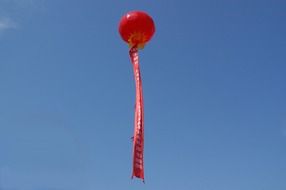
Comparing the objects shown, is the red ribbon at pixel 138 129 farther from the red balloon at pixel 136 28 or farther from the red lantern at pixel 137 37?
the red balloon at pixel 136 28

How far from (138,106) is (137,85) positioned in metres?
0.86

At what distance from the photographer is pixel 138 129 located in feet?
53.2

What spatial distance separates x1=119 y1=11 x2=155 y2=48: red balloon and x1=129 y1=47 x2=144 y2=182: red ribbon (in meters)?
0.61

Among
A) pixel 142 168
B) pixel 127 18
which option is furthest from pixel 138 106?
pixel 127 18

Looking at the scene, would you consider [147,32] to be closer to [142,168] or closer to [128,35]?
[128,35]

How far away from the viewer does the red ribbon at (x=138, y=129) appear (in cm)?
1564

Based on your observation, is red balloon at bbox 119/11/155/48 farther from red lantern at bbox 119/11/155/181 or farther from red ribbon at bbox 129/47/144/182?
red ribbon at bbox 129/47/144/182

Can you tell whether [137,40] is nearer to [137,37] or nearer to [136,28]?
[137,37]

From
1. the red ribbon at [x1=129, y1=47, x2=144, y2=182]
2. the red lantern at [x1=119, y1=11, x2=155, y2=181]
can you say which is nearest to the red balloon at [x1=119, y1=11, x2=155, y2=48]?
the red lantern at [x1=119, y1=11, x2=155, y2=181]

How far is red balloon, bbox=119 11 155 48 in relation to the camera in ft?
57.4

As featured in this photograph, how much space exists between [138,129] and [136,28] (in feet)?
12.2

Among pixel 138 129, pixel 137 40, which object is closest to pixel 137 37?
pixel 137 40

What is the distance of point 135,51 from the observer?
1805 cm

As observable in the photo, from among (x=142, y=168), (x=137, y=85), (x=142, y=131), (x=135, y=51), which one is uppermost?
(x=135, y=51)
